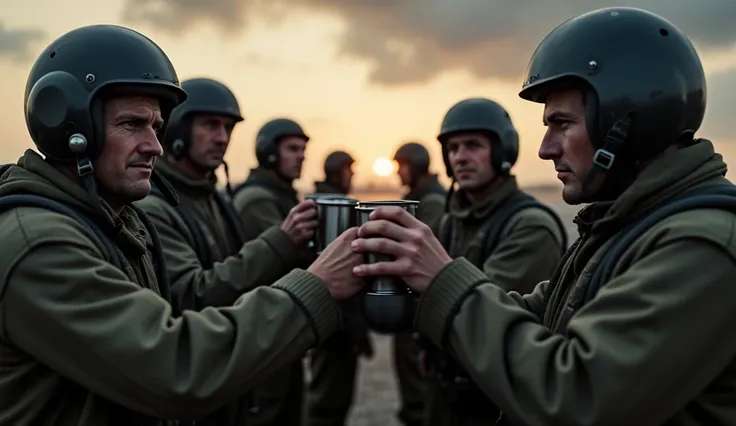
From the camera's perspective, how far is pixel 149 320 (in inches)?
92.7

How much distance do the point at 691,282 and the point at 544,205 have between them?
10.5 feet

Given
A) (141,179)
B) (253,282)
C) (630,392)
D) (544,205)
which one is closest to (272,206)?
(253,282)

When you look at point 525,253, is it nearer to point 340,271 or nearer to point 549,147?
point 549,147

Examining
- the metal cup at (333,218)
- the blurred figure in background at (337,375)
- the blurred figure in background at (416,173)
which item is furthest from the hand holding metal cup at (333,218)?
the blurred figure in background at (416,173)

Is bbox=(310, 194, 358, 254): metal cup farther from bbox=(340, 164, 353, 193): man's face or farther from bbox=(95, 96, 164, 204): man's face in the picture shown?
bbox=(340, 164, 353, 193): man's face

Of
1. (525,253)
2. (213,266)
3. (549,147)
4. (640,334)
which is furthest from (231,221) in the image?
(640,334)

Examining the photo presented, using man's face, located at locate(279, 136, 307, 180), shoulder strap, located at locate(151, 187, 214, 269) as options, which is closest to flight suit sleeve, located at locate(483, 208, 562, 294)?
shoulder strap, located at locate(151, 187, 214, 269)

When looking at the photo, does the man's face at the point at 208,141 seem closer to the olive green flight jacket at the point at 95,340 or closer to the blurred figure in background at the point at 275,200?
the blurred figure in background at the point at 275,200

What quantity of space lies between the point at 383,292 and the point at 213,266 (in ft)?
7.44

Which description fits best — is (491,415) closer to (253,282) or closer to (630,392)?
(253,282)

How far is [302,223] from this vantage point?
4.77 metres

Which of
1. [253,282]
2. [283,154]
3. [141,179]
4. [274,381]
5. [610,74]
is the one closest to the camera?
[610,74]

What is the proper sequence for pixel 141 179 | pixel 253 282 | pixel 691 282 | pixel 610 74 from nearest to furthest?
pixel 691 282 < pixel 610 74 < pixel 141 179 < pixel 253 282

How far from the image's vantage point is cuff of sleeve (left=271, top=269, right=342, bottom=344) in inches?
105
